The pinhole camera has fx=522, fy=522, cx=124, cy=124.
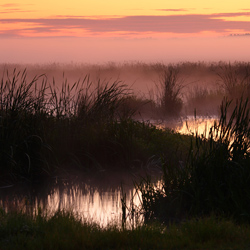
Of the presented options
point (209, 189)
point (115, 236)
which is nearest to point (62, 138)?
point (209, 189)

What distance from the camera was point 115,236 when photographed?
4867mm

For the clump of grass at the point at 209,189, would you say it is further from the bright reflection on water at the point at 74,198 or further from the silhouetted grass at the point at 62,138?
the silhouetted grass at the point at 62,138

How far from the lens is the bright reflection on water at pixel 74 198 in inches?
273

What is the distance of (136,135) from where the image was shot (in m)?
10.0

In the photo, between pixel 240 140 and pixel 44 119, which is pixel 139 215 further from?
pixel 44 119

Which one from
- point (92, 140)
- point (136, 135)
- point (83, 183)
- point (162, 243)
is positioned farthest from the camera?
point (136, 135)

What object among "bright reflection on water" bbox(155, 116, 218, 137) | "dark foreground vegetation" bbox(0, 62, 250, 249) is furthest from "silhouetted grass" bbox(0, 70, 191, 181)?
"bright reflection on water" bbox(155, 116, 218, 137)

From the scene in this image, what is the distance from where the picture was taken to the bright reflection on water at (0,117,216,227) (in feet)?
22.8

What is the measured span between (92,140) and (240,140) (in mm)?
3283

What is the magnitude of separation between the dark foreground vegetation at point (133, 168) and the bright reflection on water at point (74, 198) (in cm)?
30

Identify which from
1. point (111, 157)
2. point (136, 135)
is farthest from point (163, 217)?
point (136, 135)

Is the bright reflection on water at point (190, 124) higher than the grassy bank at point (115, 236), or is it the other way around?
the bright reflection on water at point (190, 124)

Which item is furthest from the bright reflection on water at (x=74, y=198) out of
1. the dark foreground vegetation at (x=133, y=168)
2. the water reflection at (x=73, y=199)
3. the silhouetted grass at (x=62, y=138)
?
the silhouetted grass at (x=62, y=138)

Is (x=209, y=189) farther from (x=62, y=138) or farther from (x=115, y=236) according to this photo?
(x=62, y=138)
